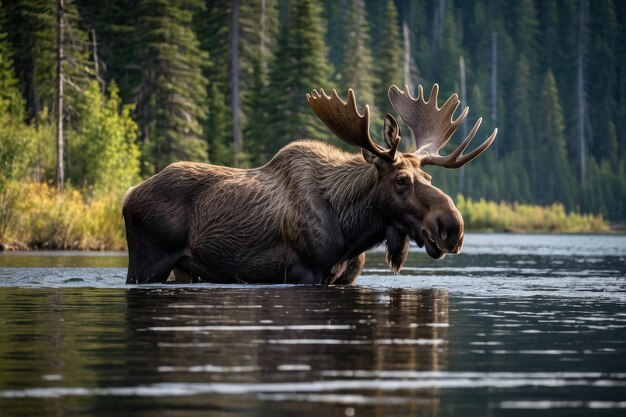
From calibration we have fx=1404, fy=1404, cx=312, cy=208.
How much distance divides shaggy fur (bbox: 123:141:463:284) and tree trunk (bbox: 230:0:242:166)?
44.6 metres

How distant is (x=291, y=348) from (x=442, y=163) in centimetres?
707

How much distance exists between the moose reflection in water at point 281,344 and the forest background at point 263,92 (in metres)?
16.9

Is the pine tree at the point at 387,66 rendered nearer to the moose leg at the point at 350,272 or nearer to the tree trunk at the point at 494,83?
the tree trunk at the point at 494,83

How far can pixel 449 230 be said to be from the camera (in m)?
13.4

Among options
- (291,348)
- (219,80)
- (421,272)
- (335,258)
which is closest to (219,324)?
(291,348)

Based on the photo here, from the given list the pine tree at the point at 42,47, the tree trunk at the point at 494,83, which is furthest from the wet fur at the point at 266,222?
the tree trunk at the point at 494,83

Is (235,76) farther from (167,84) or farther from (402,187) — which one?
(402,187)

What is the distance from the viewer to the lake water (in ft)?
20.2

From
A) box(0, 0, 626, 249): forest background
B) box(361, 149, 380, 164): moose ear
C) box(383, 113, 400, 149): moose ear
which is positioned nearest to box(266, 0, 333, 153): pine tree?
box(0, 0, 626, 249): forest background

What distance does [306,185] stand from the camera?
14.5m

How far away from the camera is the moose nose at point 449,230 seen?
13.4 meters

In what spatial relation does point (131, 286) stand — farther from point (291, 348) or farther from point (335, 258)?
point (291, 348)

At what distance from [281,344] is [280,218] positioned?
5.99m

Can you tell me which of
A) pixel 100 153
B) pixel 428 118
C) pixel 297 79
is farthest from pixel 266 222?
pixel 297 79
